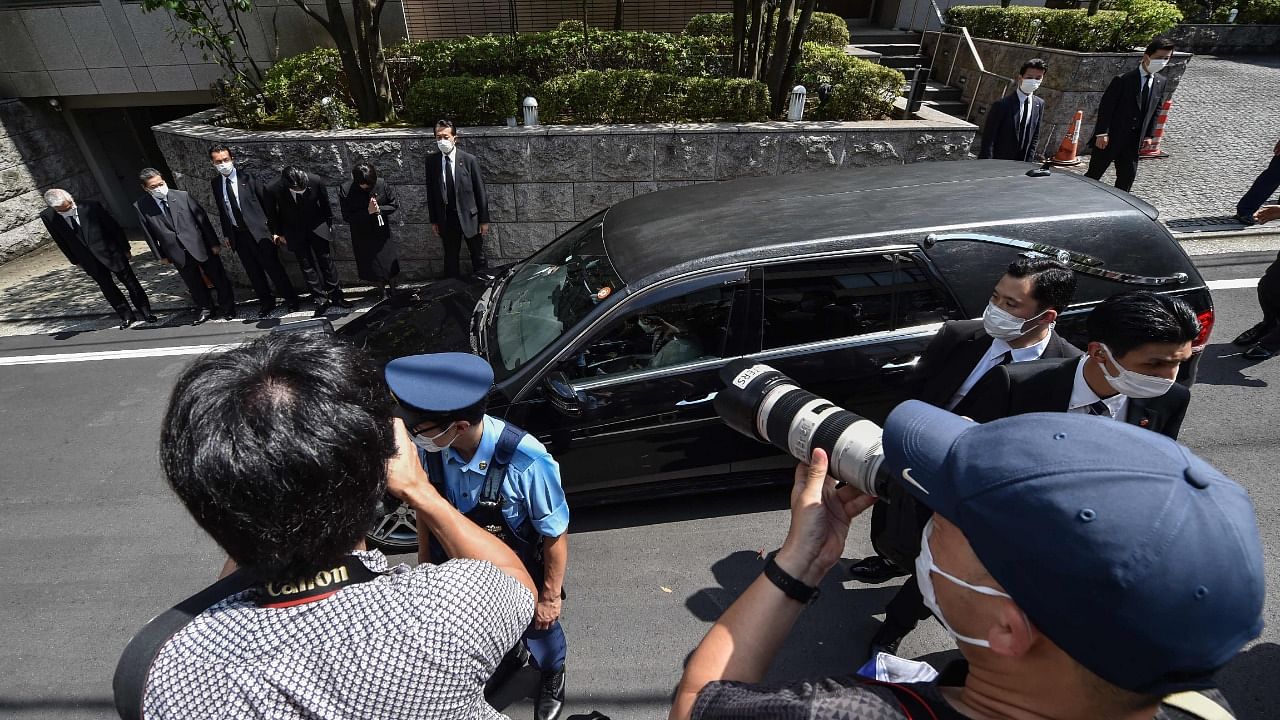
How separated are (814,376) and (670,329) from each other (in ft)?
2.59

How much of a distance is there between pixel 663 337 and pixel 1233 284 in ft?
19.8

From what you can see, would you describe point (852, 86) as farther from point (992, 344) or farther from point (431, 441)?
point (431, 441)

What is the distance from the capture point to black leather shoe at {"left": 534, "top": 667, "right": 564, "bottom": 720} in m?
2.55

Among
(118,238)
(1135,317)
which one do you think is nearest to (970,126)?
(1135,317)

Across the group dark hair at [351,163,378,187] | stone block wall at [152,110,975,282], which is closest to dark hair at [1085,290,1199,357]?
stone block wall at [152,110,975,282]

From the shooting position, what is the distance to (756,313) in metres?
3.12

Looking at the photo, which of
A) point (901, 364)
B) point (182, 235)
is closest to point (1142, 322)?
point (901, 364)

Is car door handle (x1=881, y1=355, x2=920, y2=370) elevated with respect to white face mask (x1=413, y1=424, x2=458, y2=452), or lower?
lower

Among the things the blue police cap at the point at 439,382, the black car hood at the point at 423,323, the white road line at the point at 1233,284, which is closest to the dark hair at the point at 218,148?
the black car hood at the point at 423,323

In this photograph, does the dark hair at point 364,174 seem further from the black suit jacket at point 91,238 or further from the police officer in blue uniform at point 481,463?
the police officer in blue uniform at point 481,463

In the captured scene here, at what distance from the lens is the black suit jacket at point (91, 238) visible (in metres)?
5.71

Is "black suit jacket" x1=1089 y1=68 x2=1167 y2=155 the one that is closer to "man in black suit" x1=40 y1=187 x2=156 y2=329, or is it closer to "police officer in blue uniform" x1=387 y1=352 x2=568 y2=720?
"police officer in blue uniform" x1=387 y1=352 x2=568 y2=720

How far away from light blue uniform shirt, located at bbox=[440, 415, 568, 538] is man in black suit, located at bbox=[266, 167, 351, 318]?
495 centimetres

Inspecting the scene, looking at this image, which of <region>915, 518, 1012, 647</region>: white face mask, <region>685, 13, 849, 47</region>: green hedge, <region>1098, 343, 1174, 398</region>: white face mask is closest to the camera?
<region>915, 518, 1012, 647</region>: white face mask
